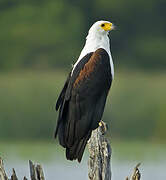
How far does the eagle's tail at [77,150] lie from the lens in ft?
21.4

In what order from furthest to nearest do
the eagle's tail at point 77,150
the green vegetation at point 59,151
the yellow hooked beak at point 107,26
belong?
the green vegetation at point 59,151 → the yellow hooked beak at point 107,26 → the eagle's tail at point 77,150

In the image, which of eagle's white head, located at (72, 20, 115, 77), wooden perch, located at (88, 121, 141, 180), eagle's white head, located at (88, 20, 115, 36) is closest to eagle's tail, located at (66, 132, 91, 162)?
wooden perch, located at (88, 121, 141, 180)

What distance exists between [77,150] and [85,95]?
1.75 ft

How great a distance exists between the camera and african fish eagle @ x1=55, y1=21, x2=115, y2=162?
6609 millimetres

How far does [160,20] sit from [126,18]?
1.22 m

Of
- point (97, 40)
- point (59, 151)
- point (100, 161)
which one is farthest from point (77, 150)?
point (59, 151)

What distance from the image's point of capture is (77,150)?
6.55m

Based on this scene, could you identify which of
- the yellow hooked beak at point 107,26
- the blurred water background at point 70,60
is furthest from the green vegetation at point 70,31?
the yellow hooked beak at point 107,26

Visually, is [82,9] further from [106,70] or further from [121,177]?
[106,70]

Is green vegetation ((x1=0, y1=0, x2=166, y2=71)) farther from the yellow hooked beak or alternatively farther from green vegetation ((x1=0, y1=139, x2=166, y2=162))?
the yellow hooked beak

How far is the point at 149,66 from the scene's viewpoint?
27156mm

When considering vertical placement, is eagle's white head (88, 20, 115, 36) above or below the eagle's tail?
above

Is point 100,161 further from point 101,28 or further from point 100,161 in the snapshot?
point 101,28

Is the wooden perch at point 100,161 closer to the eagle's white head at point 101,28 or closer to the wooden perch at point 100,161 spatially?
the wooden perch at point 100,161
